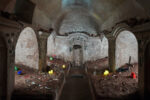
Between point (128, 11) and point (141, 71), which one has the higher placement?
point (128, 11)

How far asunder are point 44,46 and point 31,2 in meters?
2.67

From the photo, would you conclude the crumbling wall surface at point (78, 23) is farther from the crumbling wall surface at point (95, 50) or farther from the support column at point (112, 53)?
the support column at point (112, 53)

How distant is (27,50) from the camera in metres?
7.74

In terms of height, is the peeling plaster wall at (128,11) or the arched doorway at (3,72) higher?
the peeling plaster wall at (128,11)

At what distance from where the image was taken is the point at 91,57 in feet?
46.5

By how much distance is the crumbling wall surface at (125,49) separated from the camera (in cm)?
838

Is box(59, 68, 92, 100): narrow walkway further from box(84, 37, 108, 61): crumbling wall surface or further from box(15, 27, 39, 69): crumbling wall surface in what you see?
box(84, 37, 108, 61): crumbling wall surface

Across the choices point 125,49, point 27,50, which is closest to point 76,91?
point 27,50

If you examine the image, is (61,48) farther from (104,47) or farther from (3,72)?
(3,72)

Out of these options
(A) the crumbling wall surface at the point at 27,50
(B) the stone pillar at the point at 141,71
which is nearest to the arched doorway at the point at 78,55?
(A) the crumbling wall surface at the point at 27,50

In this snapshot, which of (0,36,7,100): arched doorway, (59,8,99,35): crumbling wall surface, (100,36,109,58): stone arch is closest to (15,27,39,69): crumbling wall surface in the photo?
(0,36,7,100): arched doorway

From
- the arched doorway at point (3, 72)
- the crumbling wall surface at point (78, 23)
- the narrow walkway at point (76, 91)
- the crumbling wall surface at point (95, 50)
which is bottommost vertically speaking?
the narrow walkway at point (76, 91)

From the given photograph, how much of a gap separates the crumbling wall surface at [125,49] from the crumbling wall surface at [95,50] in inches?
181

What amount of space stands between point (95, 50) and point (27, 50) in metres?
7.82
